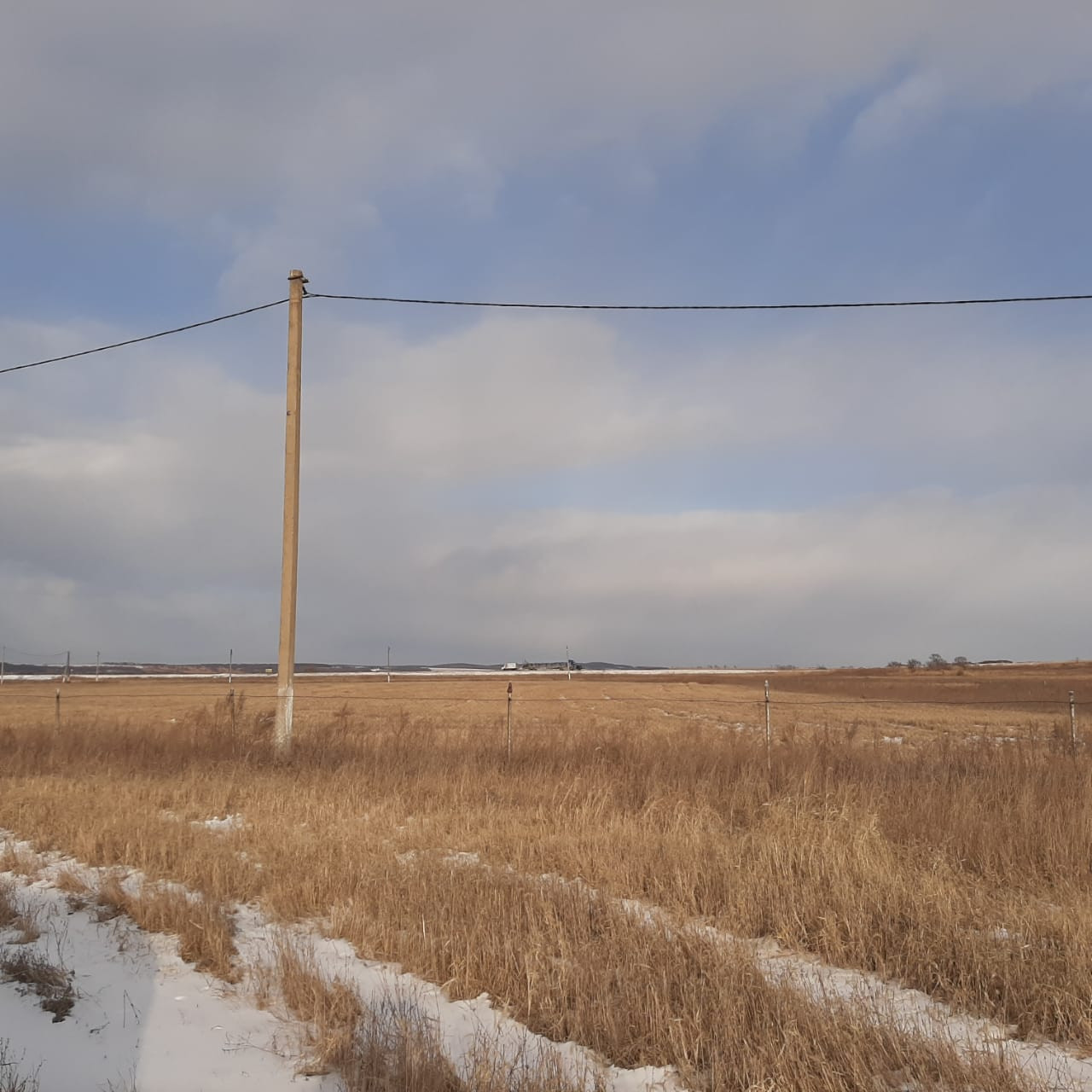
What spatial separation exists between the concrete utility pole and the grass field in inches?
33.3

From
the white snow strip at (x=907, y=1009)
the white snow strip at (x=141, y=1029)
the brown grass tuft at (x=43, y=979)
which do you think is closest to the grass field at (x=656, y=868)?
the white snow strip at (x=907, y=1009)

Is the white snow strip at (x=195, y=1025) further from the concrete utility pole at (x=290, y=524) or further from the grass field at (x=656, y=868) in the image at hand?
the concrete utility pole at (x=290, y=524)

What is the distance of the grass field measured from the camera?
4.57m

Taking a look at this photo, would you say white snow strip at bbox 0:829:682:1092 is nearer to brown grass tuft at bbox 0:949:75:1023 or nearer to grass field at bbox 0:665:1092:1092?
brown grass tuft at bbox 0:949:75:1023

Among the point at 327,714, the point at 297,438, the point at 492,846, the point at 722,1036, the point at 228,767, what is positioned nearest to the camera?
the point at 722,1036

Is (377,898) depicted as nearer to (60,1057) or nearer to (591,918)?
(591,918)

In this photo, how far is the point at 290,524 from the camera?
15.7 metres

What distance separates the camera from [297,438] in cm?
1594

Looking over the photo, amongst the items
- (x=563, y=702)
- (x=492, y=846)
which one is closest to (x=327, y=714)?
(x=563, y=702)

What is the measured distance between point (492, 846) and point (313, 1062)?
426 cm

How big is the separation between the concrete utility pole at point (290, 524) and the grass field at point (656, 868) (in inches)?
33.3

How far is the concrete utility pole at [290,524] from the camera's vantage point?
49.1 ft

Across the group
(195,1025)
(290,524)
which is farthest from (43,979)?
(290,524)

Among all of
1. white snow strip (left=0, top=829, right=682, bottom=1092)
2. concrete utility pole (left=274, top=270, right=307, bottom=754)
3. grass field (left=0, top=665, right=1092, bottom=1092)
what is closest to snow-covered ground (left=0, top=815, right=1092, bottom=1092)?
white snow strip (left=0, top=829, right=682, bottom=1092)
